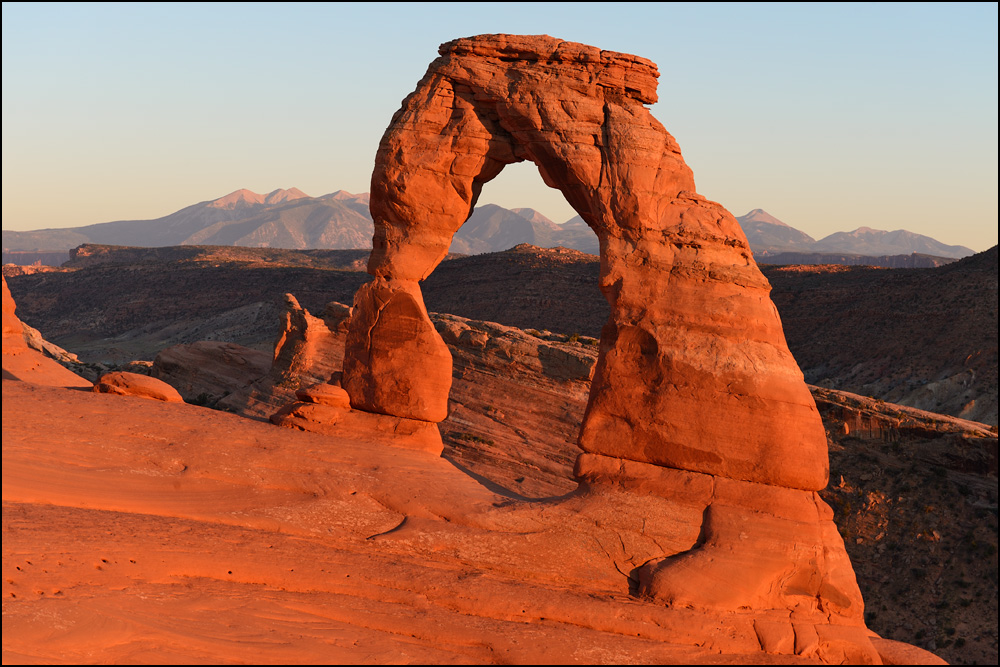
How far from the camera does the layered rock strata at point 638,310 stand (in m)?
14.1

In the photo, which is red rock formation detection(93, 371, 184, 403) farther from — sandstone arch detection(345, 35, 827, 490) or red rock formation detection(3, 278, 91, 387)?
red rock formation detection(3, 278, 91, 387)

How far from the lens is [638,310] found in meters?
15.3

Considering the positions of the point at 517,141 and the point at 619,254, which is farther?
the point at 517,141

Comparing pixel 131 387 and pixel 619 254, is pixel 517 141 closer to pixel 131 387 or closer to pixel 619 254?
pixel 619 254

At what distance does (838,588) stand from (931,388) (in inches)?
1431

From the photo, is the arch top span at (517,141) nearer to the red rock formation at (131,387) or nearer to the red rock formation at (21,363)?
the red rock formation at (131,387)

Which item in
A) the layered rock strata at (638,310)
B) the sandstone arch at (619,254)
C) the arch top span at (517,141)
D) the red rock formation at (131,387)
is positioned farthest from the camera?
the red rock formation at (131,387)

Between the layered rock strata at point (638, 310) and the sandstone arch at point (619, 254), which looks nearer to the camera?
the layered rock strata at point (638, 310)

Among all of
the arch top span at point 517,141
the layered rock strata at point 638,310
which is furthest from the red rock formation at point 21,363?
the arch top span at point 517,141

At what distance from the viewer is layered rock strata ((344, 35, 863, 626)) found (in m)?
14.1

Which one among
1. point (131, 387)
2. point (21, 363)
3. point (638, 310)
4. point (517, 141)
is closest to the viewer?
point (638, 310)

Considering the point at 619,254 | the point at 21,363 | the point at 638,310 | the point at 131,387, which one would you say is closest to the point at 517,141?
the point at 619,254

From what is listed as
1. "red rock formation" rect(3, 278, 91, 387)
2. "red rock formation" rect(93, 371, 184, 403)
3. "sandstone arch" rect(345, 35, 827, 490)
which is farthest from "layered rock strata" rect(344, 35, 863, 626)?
"red rock formation" rect(3, 278, 91, 387)

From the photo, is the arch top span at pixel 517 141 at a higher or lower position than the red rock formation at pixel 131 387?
higher
